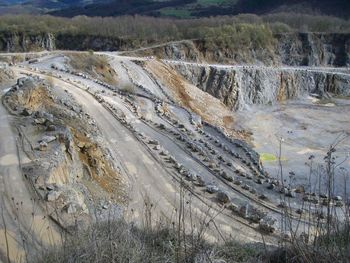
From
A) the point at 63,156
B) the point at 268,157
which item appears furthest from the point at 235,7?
the point at 63,156

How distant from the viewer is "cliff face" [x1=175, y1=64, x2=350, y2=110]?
61.5 meters

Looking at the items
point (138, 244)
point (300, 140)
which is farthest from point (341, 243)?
point (300, 140)

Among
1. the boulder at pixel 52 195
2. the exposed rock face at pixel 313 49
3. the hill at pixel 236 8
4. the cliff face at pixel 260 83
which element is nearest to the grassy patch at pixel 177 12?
the hill at pixel 236 8

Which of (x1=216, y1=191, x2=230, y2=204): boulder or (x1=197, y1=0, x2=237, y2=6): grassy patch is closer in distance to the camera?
(x1=216, y1=191, x2=230, y2=204): boulder

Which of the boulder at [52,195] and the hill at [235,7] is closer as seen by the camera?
the boulder at [52,195]

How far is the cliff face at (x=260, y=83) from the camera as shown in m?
61.5

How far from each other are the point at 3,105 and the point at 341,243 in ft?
78.6

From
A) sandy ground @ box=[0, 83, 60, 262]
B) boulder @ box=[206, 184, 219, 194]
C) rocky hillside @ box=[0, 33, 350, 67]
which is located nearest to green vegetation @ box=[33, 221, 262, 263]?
sandy ground @ box=[0, 83, 60, 262]

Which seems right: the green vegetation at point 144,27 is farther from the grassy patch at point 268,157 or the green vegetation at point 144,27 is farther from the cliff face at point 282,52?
the grassy patch at point 268,157

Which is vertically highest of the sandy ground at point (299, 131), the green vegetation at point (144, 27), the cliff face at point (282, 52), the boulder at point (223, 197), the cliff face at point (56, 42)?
the green vegetation at point (144, 27)

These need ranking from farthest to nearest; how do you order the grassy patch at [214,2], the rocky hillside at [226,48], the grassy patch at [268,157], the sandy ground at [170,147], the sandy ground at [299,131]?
the grassy patch at [214,2]
the rocky hillside at [226,48]
the grassy patch at [268,157]
the sandy ground at [299,131]
the sandy ground at [170,147]

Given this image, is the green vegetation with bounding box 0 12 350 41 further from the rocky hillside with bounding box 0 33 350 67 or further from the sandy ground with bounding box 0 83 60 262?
the sandy ground with bounding box 0 83 60 262

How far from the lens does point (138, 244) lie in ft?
29.5

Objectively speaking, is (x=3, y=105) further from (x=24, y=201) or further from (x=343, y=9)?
(x=343, y=9)
